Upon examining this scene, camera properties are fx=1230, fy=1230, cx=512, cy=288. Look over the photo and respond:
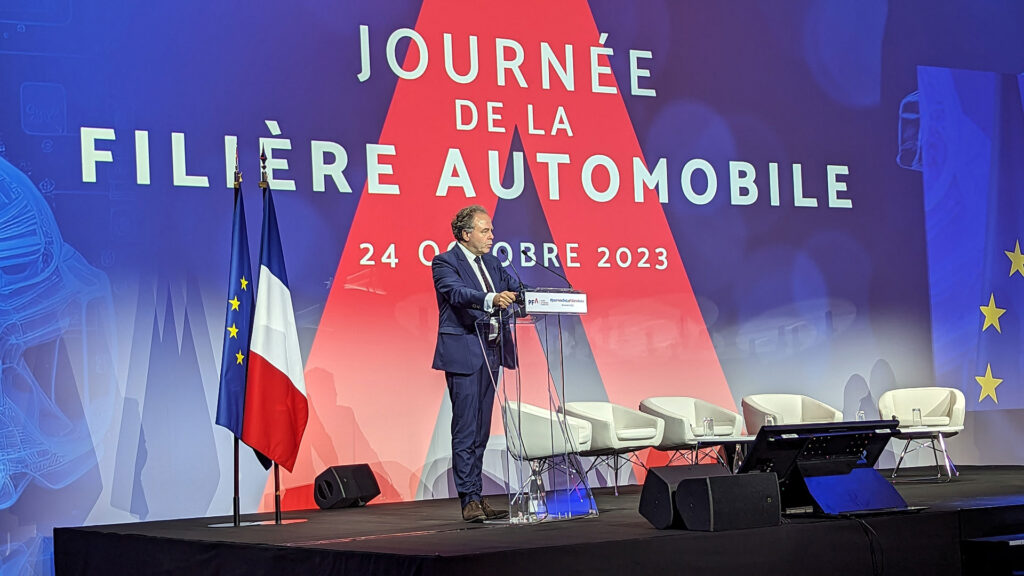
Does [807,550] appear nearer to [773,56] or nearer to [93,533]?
[93,533]

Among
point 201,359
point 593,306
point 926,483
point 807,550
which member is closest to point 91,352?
point 201,359

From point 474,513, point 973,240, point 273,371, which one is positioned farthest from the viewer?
point 973,240

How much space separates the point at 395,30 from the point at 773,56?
326 centimetres

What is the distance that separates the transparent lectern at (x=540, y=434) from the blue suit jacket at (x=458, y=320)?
0.23 feet

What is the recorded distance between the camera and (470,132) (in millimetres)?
8836

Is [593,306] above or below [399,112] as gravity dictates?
below

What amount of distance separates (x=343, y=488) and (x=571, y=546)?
359 cm

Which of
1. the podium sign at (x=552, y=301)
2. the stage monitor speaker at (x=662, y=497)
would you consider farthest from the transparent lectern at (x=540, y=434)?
the stage monitor speaker at (x=662, y=497)

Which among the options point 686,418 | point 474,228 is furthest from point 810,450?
point 686,418

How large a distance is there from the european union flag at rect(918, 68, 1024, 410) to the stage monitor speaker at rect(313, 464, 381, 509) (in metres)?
5.12

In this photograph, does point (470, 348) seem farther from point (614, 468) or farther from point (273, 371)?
point (614, 468)

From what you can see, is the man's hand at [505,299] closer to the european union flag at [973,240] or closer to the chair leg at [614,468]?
the chair leg at [614,468]

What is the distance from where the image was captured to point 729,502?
188 inches

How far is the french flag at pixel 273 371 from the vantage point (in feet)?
20.9
